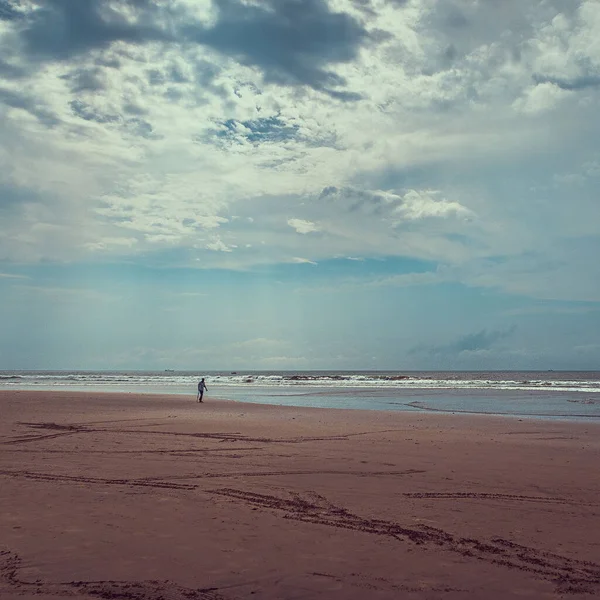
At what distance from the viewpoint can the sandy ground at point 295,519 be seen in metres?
Answer: 5.41

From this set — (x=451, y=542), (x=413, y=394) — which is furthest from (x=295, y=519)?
(x=413, y=394)

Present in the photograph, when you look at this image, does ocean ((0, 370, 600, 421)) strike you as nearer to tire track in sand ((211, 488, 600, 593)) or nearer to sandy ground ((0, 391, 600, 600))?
sandy ground ((0, 391, 600, 600))

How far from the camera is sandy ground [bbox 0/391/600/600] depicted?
541 cm

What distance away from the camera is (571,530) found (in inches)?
282

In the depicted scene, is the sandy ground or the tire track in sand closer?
the sandy ground

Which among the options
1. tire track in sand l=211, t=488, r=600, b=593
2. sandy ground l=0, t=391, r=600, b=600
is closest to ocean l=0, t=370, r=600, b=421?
sandy ground l=0, t=391, r=600, b=600

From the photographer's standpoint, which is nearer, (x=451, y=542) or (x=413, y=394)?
(x=451, y=542)

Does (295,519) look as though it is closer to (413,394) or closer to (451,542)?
(451,542)

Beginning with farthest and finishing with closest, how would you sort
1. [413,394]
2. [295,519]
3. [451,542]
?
1. [413,394]
2. [295,519]
3. [451,542]

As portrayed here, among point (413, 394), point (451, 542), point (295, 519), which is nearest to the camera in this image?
point (451, 542)

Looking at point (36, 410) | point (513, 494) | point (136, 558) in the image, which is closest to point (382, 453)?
point (513, 494)

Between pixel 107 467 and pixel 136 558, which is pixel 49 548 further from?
pixel 107 467

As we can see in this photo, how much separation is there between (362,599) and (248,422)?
1529 centimetres

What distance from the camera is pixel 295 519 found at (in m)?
7.43
